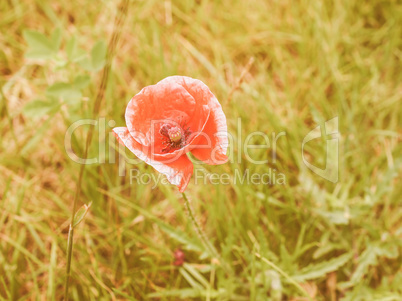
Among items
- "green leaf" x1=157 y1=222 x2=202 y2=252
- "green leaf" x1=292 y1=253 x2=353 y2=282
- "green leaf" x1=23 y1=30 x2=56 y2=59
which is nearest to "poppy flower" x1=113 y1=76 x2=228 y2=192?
"green leaf" x1=157 y1=222 x2=202 y2=252

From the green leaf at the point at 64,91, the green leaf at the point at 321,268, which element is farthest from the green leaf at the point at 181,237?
the green leaf at the point at 64,91

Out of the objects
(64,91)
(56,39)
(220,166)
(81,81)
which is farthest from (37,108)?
(220,166)

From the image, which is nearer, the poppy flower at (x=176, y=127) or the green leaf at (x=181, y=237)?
the poppy flower at (x=176, y=127)

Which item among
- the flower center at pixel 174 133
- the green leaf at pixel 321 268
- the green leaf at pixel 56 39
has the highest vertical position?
the green leaf at pixel 56 39

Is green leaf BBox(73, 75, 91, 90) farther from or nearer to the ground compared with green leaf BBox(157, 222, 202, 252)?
farther from the ground

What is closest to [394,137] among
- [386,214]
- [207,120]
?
[386,214]

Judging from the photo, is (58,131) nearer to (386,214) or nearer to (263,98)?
(263,98)

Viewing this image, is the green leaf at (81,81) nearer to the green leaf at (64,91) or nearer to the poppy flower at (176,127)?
the green leaf at (64,91)

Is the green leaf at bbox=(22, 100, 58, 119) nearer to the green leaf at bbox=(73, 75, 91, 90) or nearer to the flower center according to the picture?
the green leaf at bbox=(73, 75, 91, 90)
